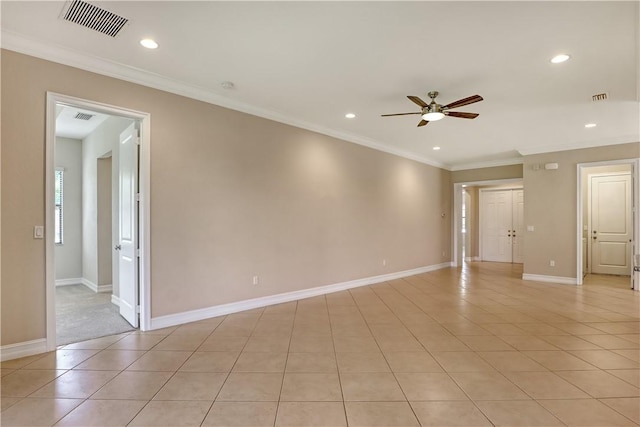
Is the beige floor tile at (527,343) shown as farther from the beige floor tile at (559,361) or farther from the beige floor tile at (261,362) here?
the beige floor tile at (261,362)

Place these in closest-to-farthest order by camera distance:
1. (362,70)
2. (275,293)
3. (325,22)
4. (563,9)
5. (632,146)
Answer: (563,9) < (325,22) < (362,70) < (275,293) < (632,146)

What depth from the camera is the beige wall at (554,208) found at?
6.35 metres

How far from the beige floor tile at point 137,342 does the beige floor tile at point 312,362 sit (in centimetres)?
149

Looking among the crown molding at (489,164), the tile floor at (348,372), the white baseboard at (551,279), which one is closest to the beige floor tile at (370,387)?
the tile floor at (348,372)

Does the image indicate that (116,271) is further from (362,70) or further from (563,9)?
(563,9)

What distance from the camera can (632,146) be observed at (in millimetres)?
5883

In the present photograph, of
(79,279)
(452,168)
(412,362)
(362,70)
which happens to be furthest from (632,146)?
(79,279)

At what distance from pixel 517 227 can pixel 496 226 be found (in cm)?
58

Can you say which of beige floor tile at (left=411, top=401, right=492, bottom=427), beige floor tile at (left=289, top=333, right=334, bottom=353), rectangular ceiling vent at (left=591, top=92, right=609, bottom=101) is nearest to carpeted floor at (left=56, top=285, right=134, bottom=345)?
beige floor tile at (left=289, top=333, right=334, bottom=353)

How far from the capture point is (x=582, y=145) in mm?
6289

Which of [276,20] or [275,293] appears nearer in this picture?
[276,20]

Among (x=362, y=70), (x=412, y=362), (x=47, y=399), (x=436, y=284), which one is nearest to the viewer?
(x=47, y=399)

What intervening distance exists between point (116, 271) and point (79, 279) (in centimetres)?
250

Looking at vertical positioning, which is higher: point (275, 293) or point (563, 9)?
point (563, 9)
